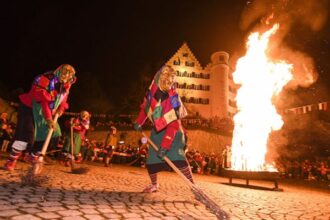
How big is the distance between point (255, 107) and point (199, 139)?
71.0 feet

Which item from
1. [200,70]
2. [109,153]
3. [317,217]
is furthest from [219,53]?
[317,217]

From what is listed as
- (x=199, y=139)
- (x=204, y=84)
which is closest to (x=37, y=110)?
(x=199, y=139)

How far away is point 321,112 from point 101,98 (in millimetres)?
35545

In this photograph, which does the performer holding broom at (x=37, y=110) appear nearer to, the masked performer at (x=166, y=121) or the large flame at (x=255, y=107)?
the masked performer at (x=166, y=121)

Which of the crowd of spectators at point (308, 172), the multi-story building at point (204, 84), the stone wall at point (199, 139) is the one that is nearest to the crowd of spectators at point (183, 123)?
the stone wall at point (199, 139)

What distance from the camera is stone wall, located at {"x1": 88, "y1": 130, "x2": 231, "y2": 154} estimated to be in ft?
113

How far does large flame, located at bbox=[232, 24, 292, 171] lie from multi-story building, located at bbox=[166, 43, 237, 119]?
1428 inches

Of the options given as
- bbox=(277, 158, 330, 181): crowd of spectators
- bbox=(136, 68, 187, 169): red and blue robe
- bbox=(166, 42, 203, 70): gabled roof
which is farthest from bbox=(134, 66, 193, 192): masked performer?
bbox=(166, 42, 203, 70): gabled roof

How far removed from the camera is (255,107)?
46.6 ft

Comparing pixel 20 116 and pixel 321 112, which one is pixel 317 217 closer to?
pixel 20 116

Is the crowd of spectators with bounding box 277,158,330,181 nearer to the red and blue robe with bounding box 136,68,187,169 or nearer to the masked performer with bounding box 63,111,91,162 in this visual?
the masked performer with bounding box 63,111,91,162

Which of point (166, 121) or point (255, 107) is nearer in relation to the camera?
point (166, 121)

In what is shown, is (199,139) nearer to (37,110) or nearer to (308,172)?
(308,172)

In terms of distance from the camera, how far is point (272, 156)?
31.3 meters
